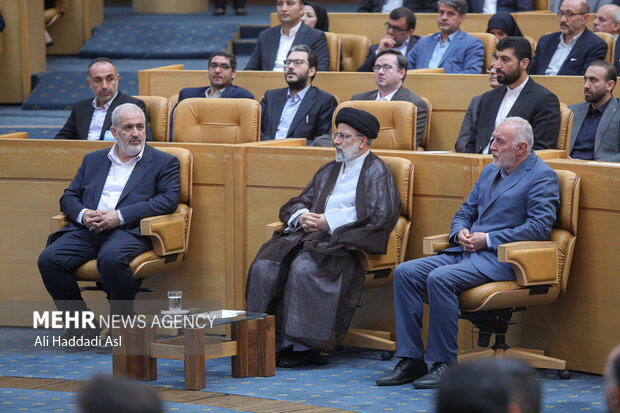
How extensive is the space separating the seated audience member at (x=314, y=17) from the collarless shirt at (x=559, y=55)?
2105 mm

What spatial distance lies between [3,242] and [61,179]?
0.47 m

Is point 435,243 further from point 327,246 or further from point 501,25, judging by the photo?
point 501,25

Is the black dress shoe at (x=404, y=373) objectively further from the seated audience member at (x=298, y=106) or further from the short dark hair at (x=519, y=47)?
the seated audience member at (x=298, y=106)

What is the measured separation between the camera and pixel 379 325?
495 cm

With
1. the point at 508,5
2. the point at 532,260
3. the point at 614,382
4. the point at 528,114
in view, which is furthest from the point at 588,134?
the point at 614,382

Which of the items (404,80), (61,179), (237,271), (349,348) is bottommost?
(349,348)

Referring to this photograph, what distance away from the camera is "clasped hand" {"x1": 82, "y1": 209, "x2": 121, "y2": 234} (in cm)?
489

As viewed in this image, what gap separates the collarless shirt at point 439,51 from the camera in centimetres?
717

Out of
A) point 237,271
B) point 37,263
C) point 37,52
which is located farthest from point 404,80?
point 37,52

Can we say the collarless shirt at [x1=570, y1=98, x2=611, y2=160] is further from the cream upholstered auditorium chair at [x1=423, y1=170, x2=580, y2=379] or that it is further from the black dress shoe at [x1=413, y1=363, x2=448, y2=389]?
the black dress shoe at [x1=413, y1=363, x2=448, y2=389]

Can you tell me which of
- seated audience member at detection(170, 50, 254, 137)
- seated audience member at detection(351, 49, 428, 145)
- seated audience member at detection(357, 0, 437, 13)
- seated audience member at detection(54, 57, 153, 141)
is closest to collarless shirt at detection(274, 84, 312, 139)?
seated audience member at detection(170, 50, 254, 137)

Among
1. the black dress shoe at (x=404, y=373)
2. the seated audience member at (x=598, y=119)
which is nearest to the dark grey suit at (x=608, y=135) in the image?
the seated audience member at (x=598, y=119)

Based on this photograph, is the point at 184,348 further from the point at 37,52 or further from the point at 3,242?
the point at 37,52

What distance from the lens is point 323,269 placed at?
454 centimetres
